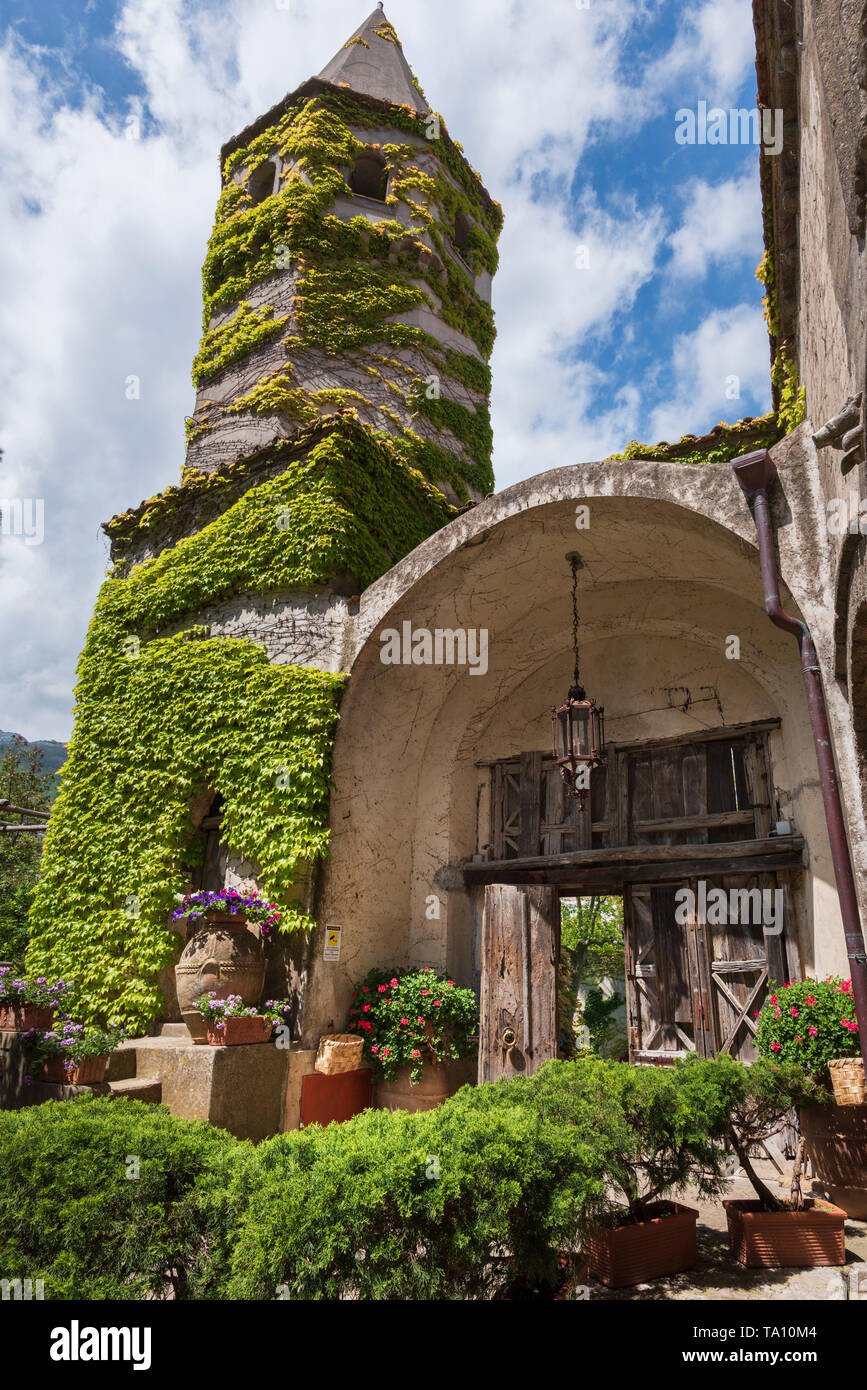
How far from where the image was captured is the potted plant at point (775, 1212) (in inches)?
181

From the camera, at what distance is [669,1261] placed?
4512 mm

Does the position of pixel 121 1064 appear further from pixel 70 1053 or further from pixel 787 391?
pixel 787 391

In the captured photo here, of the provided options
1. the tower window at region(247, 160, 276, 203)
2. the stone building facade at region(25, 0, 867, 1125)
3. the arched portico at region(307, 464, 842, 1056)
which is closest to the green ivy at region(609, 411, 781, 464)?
the stone building facade at region(25, 0, 867, 1125)

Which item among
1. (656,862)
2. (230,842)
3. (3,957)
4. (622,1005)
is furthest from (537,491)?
(622,1005)

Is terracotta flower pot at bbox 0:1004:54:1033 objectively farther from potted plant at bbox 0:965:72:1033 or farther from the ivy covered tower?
the ivy covered tower

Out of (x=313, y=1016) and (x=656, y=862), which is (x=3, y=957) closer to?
(x=313, y=1016)

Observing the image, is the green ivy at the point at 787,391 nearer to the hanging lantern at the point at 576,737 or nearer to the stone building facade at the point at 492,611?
the stone building facade at the point at 492,611

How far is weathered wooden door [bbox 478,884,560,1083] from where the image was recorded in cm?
759

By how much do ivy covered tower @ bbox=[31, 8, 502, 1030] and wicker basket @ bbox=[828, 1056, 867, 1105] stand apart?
15.8 feet

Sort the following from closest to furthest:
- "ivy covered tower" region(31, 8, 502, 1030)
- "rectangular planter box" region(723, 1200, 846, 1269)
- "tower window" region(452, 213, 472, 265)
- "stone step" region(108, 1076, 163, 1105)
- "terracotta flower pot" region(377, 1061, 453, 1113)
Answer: "rectangular planter box" region(723, 1200, 846, 1269) < "stone step" region(108, 1076, 163, 1105) < "terracotta flower pot" region(377, 1061, 453, 1113) < "ivy covered tower" region(31, 8, 502, 1030) < "tower window" region(452, 213, 472, 265)

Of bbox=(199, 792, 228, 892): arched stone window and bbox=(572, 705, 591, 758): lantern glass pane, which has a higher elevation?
bbox=(572, 705, 591, 758): lantern glass pane

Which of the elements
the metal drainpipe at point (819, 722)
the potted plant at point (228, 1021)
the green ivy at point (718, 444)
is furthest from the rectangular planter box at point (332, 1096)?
the green ivy at point (718, 444)
